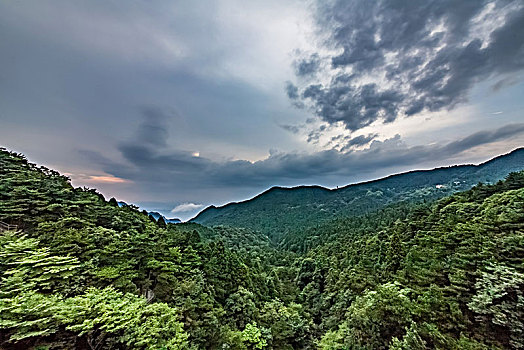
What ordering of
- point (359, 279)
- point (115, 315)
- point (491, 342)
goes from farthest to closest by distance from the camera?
1. point (359, 279)
2. point (491, 342)
3. point (115, 315)

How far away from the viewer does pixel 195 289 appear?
19.4 metres

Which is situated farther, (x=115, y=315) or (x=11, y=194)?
(x=11, y=194)

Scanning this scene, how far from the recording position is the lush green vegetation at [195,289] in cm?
938

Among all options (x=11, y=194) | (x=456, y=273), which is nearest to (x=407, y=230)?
(x=456, y=273)

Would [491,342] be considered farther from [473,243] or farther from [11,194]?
[11,194]

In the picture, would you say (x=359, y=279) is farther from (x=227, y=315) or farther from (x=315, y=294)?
(x=227, y=315)

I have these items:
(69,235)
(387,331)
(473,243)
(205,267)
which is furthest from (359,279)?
(69,235)

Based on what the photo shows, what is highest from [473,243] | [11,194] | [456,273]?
[11,194]

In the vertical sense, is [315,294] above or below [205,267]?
below

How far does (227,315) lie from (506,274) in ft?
72.4

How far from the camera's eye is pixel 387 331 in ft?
57.7

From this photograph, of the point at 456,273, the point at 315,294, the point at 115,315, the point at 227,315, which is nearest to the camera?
the point at 115,315

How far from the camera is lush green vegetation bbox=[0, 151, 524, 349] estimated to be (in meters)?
9.38

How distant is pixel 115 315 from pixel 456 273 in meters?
21.4
